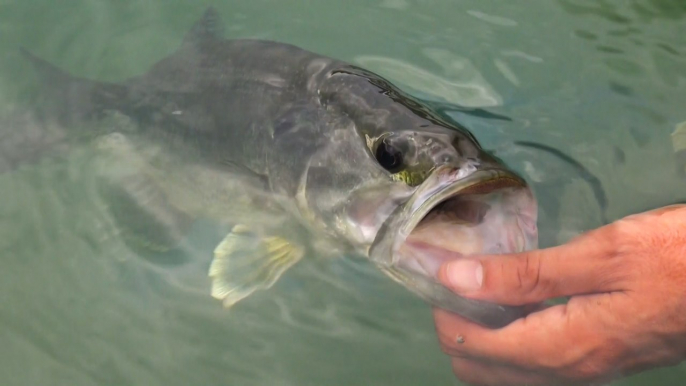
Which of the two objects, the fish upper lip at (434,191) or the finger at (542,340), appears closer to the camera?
the fish upper lip at (434,191)

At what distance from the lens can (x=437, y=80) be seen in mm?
3879

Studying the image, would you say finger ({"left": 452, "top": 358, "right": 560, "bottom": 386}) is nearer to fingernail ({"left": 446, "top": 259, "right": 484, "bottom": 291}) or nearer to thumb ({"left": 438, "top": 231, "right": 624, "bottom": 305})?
thumb ({"left": 438, "top": 231, "right": 624, "bottom": 305})

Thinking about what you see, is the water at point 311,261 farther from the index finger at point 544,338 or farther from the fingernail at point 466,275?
the fingernail at point 466,275

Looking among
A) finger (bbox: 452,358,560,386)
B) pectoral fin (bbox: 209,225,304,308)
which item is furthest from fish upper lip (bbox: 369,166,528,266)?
pectoral fin (bbox: 209,225,304,308)

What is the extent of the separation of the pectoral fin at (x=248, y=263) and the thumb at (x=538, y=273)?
0.95 m

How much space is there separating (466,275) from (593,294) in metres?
0.43

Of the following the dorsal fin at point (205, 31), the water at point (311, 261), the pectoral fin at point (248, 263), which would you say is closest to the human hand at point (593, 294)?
the water at point (311, 261)

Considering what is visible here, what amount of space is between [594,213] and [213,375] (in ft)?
6.33

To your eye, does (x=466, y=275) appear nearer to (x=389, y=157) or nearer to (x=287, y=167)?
(x=389, y=157)

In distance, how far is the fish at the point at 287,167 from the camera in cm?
196

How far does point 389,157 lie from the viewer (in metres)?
2.07

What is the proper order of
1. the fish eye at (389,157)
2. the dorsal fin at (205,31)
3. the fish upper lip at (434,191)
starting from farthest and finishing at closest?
1. the dorsal fin at (205,31)
2. the fish eye at (389,157)
3. the fish upper lip at (434,191)

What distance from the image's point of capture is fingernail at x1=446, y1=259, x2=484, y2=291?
1854 millimetres

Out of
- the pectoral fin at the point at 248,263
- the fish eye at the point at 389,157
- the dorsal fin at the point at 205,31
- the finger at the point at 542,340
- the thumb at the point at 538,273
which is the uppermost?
the fish eye at the point at 389,157
